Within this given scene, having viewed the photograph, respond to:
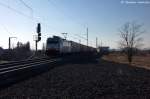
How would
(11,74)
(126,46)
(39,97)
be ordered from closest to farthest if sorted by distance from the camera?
(39,97) < (11,74) < (126,46)

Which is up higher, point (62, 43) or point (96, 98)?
A: point (62, 43)

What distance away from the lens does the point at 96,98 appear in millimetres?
11703

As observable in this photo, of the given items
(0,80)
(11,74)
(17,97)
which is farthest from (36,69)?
(17,97)

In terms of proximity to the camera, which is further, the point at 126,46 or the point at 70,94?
the point at 126,46

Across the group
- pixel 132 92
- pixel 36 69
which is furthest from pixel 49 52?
pixel 132 92

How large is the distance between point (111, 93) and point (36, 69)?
1198cm

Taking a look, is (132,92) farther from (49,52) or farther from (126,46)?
(126,46)

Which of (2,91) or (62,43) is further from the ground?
(62,43)

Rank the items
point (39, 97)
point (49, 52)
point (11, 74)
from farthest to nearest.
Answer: point (49, 52) → point (11, 74) → point (39, 97)

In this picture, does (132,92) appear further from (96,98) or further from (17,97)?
(17,97)

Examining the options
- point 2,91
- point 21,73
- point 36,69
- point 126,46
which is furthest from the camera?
point 126,46

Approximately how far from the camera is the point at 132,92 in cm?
1362

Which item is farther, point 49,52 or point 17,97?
point 49,52

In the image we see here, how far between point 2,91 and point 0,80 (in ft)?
9.73
